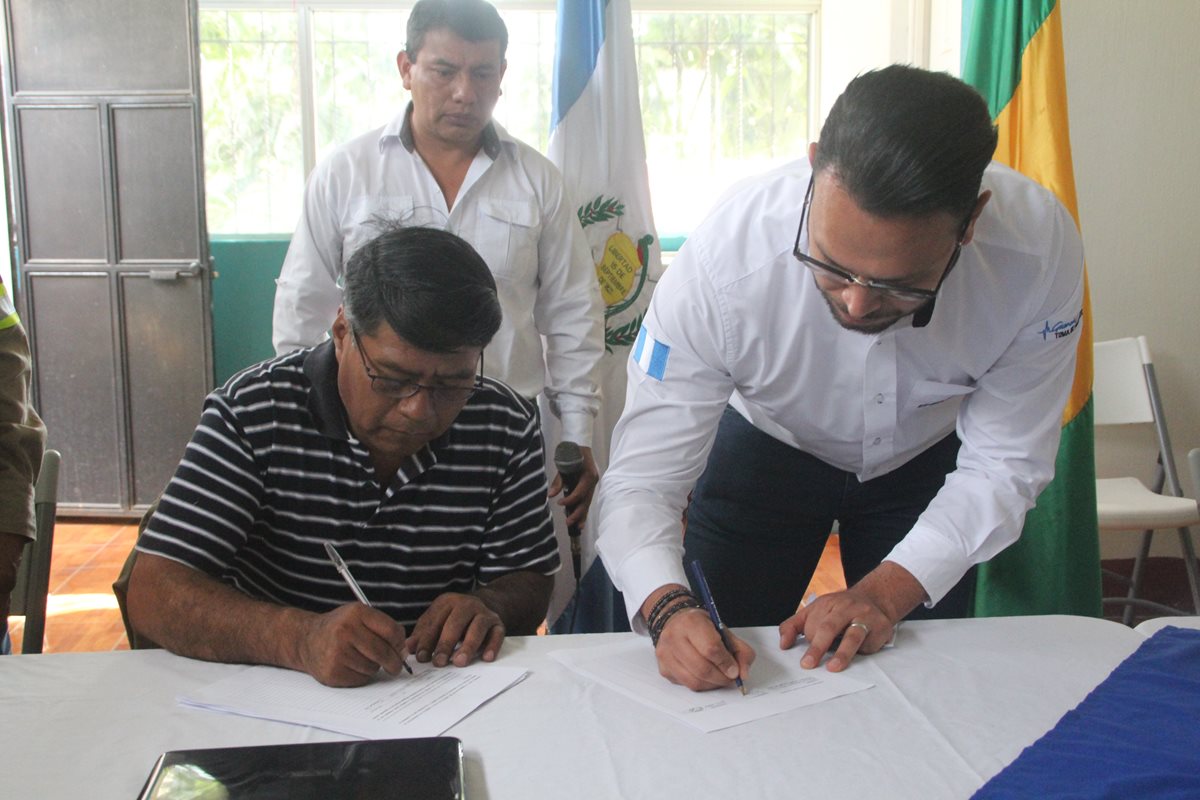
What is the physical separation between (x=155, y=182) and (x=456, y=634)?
3.57 m

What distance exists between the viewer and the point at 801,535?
1769 millimetres

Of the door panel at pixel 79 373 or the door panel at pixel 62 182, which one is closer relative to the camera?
the door panel at pixel 62 182

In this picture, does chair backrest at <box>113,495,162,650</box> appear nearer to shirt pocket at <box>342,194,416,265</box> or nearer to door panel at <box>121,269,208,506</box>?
shirt pocket at <box>342,194,416,265</box>

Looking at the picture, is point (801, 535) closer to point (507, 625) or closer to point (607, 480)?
point (607, 480)

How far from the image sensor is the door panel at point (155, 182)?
421 cm

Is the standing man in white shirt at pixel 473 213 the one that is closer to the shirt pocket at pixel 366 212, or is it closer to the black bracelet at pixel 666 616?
the shirt pocket at pixel 366 212

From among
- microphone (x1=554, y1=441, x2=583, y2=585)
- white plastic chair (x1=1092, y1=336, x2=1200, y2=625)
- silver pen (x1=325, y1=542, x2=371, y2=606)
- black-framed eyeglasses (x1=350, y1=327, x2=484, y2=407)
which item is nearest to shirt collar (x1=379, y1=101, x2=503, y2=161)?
microphone (x1=554, y1=441, x2=583, y2=585)

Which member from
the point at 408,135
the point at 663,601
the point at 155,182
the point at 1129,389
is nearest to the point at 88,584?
the point at 155,182

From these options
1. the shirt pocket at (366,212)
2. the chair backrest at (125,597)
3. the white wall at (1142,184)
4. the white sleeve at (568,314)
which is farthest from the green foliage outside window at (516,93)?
the chair backrest at (125,597)

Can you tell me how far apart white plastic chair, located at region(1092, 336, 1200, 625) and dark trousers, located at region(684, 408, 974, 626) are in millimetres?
1402

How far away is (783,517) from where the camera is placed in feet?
5.72

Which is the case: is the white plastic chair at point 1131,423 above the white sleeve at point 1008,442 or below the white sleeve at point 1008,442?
below

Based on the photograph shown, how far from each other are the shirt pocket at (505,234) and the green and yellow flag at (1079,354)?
117 cm

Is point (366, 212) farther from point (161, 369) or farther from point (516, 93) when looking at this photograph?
point (161, 369)
